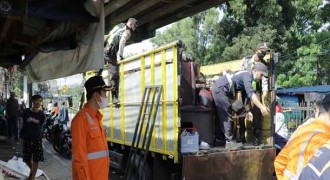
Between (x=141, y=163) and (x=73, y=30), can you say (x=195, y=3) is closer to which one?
(x=73, y=30)

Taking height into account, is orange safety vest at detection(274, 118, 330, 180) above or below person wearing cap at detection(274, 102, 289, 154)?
above

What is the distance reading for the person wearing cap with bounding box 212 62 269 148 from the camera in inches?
260

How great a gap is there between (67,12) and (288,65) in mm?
22154

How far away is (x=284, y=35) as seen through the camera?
73.0 ft

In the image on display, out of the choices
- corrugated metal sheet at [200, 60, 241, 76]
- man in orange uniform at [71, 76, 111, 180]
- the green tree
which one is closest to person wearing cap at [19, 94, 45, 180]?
corrugated metal sheet at [200, 60, 241, 76]

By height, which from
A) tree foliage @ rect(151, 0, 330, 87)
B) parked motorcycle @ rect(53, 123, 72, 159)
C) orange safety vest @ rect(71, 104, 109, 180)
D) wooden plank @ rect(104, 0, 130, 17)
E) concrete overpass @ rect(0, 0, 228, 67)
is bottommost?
parked motorcycle @ rect(53, 123, 72, 159)

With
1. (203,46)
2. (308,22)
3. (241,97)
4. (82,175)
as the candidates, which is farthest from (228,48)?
(82,175)

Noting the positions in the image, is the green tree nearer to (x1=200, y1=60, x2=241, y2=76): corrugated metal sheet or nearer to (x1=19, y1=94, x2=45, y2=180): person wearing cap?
(x1=200, y1=60, x2=241, y2=76): corrugated metal sheet

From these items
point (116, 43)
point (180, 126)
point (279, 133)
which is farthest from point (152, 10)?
point (279, 133)

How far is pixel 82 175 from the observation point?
3.57m

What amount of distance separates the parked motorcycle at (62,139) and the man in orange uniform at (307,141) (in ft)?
31.1

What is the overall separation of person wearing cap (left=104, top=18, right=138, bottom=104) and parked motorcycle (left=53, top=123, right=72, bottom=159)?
4.14 m

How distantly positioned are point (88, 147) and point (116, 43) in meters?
4.26

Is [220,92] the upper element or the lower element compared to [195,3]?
lower
